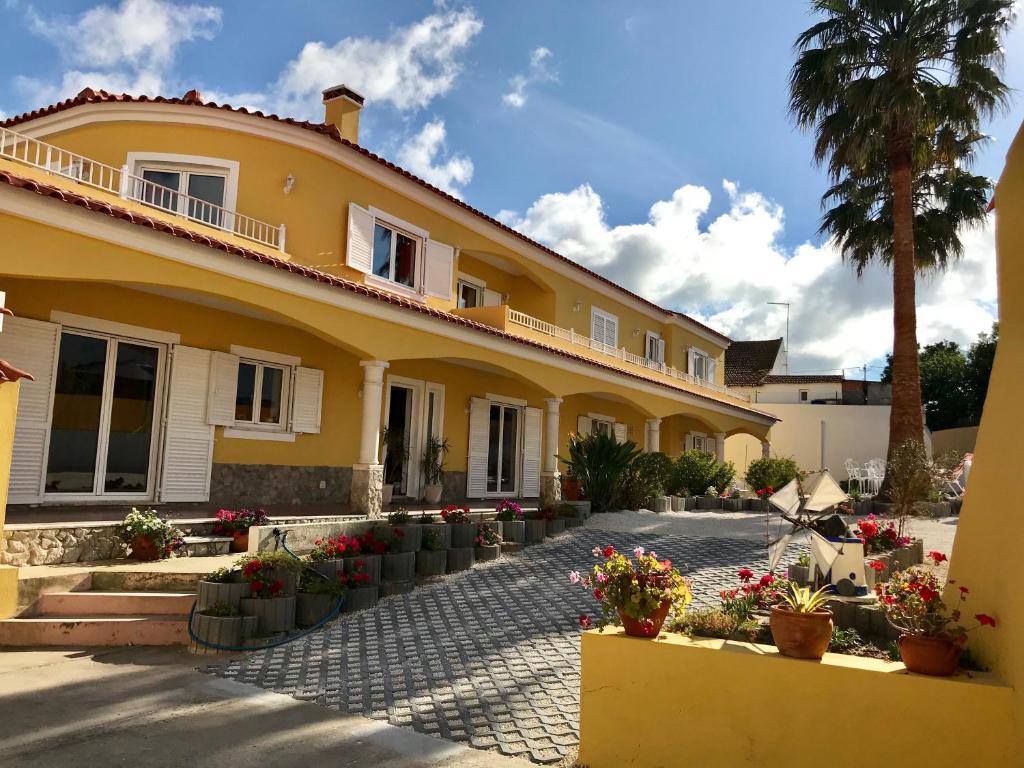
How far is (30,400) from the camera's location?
9.02 meters

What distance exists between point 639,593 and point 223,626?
4.09 m

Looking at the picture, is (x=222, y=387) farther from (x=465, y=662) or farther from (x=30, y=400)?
(x=465, y=662)

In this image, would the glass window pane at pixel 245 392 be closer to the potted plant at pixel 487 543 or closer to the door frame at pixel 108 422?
the door frame at pixel 108 422

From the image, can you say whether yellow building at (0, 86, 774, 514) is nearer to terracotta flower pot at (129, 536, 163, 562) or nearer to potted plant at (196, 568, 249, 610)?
terracotta flower pot at (129, 536, 163, 562)

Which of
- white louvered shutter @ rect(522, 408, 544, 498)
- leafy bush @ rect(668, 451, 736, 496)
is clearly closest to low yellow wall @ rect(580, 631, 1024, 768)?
white louvered shutter @ rect(522, 408, 544, 498)

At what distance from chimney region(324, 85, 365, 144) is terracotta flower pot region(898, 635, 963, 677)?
543 inches

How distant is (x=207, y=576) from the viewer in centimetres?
714

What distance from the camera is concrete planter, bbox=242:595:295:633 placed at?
6.78 m

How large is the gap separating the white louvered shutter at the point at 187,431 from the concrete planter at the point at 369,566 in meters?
3.71

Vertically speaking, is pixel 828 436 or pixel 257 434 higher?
pixel 828 436

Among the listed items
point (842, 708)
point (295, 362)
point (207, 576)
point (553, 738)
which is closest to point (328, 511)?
point (295, 362)

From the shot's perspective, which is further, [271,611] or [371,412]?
[371,412]

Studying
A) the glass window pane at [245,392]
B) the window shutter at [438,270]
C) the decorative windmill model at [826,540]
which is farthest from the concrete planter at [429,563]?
the window shutter at [438,270]

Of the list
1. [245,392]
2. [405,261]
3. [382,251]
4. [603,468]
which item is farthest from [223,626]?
[603,468]
